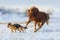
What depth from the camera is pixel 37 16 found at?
1.26 metres

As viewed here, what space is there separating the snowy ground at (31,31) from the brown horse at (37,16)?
1.0 inches

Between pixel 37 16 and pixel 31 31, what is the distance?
0.11 meters

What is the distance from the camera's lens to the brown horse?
4.07ft

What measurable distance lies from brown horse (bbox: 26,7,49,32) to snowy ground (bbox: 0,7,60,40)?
1.0 inches

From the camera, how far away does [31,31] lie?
4.05 feet

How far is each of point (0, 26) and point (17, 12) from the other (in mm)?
141

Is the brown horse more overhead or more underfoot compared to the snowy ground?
more overhead

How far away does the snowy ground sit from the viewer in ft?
3.95

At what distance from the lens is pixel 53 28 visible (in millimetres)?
1245

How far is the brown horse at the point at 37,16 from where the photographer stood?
1.24 meters

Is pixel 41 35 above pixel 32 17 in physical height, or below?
below

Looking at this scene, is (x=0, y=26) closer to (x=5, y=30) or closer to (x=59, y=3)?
(x=5, y=30)

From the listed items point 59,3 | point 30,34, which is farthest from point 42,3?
point 30,34

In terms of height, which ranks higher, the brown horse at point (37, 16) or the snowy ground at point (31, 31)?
the brown horse at point (37, 16)
